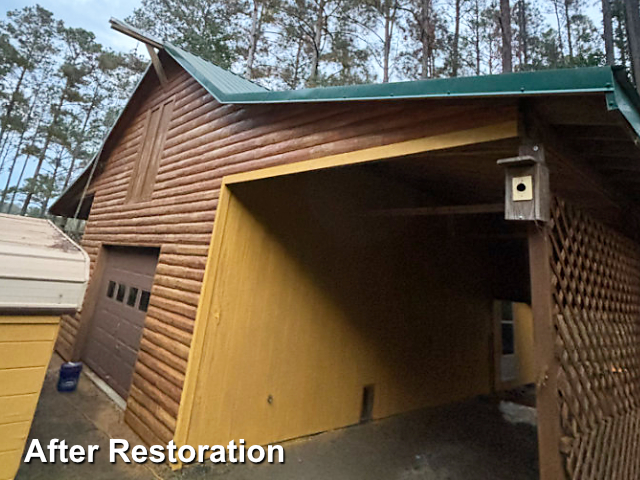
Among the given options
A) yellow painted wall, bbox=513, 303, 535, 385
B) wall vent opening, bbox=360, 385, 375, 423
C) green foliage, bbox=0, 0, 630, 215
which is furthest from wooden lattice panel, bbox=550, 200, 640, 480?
green foliage, bbox=0, 0, 630, 215

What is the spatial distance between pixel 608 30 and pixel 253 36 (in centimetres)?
1265

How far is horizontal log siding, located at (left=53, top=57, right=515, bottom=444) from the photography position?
270 centimetres

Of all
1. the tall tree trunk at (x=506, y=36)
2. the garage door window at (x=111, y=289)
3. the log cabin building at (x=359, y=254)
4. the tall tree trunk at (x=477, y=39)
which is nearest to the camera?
the log cabin building at (x=359, y=254)

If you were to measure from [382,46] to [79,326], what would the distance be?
14.6 metres

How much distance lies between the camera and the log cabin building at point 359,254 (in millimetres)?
2160

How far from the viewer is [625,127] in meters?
1.97

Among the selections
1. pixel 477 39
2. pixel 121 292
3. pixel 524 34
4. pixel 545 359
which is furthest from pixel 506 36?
pixel 121 292

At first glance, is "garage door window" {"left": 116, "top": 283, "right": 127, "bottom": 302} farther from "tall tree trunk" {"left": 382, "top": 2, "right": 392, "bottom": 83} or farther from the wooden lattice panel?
"tall tree trunk" {"left": 382, "top": 2, "right": 392, "bottom": 83}

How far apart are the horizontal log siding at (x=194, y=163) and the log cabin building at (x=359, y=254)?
26mm

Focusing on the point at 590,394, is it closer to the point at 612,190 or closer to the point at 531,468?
the point at 612,190

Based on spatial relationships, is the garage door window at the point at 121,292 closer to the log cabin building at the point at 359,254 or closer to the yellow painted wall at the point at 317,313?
the log cabin building at the point at 359,254

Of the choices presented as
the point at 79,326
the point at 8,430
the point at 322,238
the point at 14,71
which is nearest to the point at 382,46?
the point at 322,238

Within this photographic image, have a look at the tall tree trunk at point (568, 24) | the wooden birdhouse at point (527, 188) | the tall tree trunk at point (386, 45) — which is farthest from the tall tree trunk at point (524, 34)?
the wooden birdhouse at point (527, 188)

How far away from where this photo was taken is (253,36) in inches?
568
